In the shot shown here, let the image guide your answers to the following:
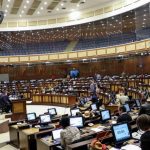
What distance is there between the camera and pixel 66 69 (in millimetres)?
28484

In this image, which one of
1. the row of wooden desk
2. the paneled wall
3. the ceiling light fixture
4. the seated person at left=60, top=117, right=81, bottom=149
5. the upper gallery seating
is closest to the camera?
the seated person at left=60, top=117, right=81, bottom=149

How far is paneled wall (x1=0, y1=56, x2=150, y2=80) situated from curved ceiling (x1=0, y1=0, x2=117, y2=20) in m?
5.20

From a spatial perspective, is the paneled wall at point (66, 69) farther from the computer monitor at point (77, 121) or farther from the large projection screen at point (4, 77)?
the computer monitor at point (77, 121)

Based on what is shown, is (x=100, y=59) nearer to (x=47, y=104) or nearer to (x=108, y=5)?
(x=108, y=5)

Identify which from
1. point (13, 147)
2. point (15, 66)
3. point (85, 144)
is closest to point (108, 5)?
point (15, 66)

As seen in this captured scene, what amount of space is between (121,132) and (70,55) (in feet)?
69.4

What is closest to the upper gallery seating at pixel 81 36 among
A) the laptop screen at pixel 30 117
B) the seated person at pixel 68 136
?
the laptop screen at pixel 30 117

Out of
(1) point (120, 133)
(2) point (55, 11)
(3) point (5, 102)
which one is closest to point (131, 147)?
(1) point (120, 133)

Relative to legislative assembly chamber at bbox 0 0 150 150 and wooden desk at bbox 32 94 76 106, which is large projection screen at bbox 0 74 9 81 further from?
wooden desk at bbox 32 94 76 106

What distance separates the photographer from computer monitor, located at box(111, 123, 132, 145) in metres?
5.54

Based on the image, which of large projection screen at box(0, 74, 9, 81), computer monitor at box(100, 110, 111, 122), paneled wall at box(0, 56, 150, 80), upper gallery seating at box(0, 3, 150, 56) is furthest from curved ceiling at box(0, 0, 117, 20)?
computer monitor at box(100, 110, 111, 122)

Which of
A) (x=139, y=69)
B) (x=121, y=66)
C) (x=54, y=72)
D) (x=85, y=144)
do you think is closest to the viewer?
(x=85, y=144)

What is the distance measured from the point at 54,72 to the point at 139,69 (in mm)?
9467

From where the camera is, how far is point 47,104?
1892 cm
